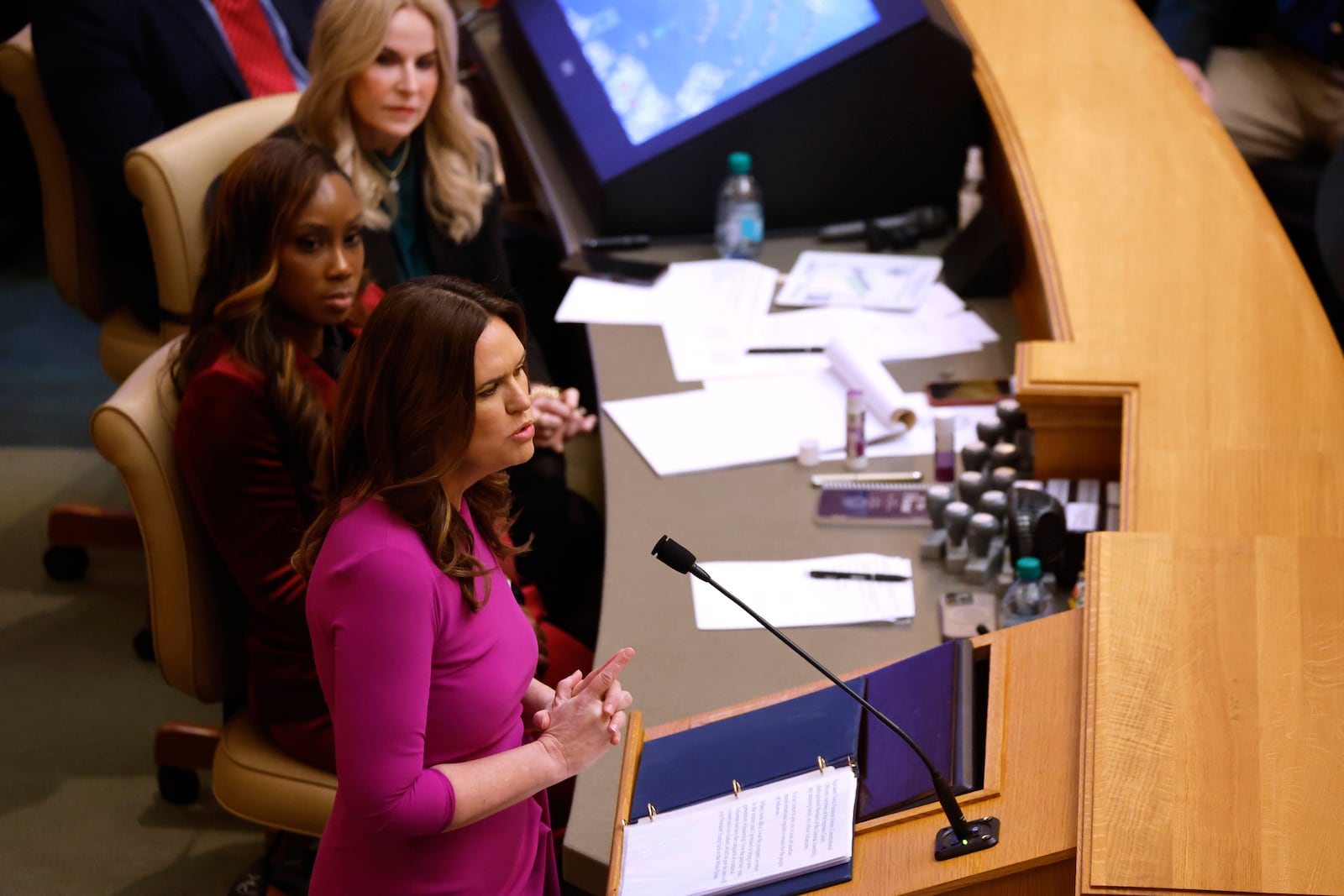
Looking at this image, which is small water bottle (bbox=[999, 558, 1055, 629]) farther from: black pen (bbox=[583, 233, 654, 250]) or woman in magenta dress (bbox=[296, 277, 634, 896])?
black pen (bbox=[583, 233, 654, 250])

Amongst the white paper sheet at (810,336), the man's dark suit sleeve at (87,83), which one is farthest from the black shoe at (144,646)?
the white paper sheet at (810,336)

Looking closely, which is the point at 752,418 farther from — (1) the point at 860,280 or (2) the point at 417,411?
(2) the point at 417,411

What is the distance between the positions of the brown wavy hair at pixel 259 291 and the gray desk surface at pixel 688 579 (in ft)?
1.48

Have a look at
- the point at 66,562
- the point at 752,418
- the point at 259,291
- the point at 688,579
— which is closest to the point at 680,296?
the point at 752,418

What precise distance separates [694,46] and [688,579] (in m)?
1.61

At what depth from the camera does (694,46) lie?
307 centimetres

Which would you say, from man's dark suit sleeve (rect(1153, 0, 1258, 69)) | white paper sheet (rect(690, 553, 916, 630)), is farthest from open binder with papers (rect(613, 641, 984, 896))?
man's dark suit sleeve (rect(1153, 0, 1258, 69))

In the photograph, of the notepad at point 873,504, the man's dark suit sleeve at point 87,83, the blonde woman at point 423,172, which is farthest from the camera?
the man's dark suit sleeve at point 87,83

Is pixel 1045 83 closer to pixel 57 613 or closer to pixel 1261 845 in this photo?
pixel 1261 845

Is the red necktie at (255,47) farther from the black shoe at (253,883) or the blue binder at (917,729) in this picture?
the blue binder at (917,729)

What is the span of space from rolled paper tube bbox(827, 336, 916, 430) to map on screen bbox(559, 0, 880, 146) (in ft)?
2.53

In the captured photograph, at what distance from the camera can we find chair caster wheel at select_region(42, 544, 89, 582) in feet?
10.5

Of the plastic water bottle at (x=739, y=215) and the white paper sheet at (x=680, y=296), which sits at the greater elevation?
the plastic water bottle at (x=739, y=215)

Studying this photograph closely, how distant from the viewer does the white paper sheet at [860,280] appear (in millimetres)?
2709
